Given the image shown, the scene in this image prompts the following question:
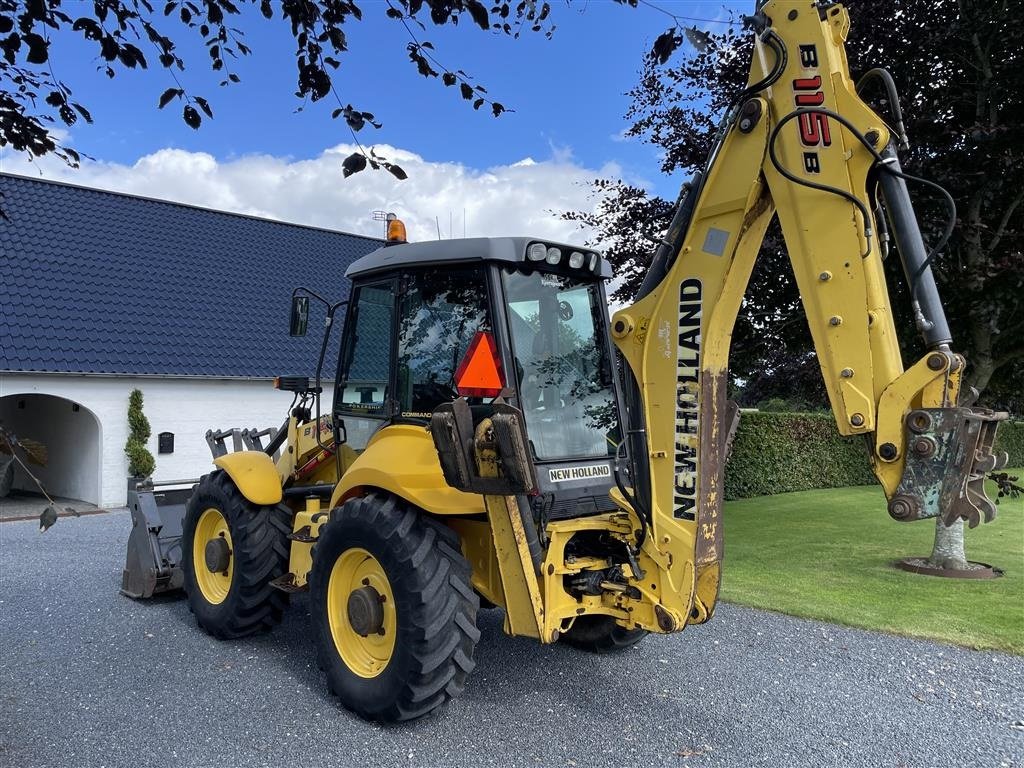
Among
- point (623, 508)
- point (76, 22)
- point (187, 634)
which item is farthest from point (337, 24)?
point (187, 634)

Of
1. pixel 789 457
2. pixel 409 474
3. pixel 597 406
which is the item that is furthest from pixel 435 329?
pixel 789 457

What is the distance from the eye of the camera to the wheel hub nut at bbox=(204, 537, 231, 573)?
216 inches

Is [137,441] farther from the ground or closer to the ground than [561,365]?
closer to the ground

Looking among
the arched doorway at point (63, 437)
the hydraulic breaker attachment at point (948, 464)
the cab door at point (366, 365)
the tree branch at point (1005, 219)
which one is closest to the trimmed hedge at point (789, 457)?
the tree branch at point (1005, 219)

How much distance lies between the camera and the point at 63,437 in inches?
575

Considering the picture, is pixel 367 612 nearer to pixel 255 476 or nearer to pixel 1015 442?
pixel 255 476

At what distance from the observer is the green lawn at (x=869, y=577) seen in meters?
5.86

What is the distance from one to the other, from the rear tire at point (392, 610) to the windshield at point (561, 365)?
0.75 meters

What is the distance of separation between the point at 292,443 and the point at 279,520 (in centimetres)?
63

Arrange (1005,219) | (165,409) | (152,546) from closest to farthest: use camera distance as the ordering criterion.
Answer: (152,546) → (1005,219) → (165,409)

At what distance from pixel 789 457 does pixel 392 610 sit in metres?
12.8

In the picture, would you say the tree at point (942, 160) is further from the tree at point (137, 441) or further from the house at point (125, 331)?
→ the tree at point (137, 441)

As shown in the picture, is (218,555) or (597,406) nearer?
(597,406)

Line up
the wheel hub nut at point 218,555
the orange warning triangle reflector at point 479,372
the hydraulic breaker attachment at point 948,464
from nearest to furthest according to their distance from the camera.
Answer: the hydraulic breaker attachment at point 948,464 < the orange warning triangle reflector at point 479,372 < the wheel hub nut at point 218,555
